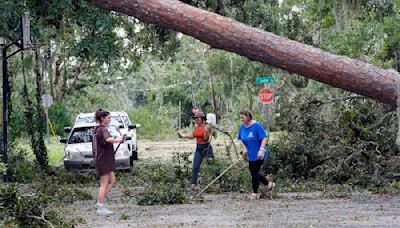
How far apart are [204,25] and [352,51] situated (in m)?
13.2

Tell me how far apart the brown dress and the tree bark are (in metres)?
3.12

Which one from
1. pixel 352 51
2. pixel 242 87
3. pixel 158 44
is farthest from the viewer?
pixel 242 87

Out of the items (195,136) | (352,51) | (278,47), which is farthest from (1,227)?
(352,51)

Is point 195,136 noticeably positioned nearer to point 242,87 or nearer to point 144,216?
point 144,216

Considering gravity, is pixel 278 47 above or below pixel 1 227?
above

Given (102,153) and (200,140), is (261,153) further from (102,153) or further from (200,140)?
(102,153)

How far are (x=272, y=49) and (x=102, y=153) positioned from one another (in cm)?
457

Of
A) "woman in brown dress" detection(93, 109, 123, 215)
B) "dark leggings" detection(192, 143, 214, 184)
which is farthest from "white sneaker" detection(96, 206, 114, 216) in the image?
"dark leggings" detection(192, 143, 214, 184)

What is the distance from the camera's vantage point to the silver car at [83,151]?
2403cm

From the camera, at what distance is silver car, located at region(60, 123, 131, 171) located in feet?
78.8

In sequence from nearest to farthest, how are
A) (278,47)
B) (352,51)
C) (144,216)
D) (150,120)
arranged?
1. (278,47)
2. (144,216)
3. (352,51)
4. (150,120)

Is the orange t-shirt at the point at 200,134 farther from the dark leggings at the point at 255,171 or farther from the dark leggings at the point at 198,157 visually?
the dark leggings at the point at 255,171

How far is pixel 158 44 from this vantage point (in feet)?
92.5

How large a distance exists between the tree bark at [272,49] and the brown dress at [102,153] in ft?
10.2
